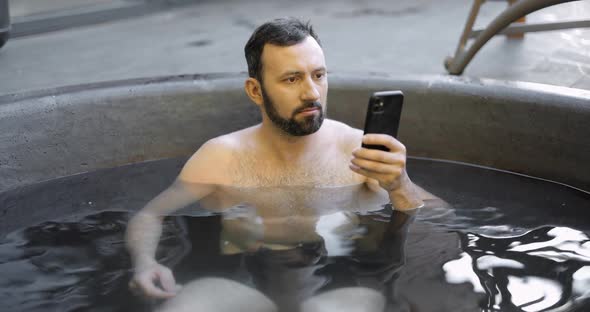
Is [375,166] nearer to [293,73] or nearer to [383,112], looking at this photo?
[383,112]

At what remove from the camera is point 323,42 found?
4.64m

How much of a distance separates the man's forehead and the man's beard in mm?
108

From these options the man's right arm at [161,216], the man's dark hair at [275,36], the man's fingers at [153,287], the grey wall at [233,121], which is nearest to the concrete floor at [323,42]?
the grey wall at [233,121]

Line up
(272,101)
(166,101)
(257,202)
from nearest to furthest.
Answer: (272,101), (257,202), (166,101)

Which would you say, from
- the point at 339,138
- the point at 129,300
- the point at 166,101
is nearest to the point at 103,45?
the point at 166,101

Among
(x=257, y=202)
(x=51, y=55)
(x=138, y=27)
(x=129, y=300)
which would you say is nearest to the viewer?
(x=129, y=300)

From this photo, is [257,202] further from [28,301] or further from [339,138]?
[28,301]

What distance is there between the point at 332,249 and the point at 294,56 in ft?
1.96

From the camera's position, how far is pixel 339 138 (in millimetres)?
2598

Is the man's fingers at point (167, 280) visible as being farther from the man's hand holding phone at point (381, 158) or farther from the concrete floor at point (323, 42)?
the concrete floor at point (323, 42)

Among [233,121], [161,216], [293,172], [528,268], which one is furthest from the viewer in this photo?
[233,121]

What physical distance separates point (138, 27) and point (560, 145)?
10.5 feet

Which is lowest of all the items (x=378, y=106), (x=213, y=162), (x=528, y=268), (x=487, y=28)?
(x=528, y=268)

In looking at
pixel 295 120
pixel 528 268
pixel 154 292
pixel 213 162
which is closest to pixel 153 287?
pixel 154 292
